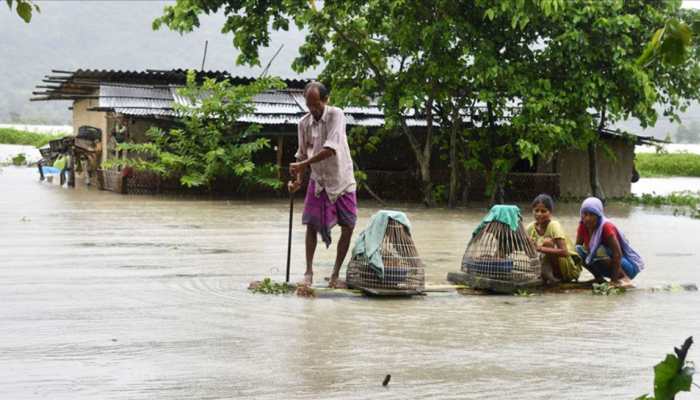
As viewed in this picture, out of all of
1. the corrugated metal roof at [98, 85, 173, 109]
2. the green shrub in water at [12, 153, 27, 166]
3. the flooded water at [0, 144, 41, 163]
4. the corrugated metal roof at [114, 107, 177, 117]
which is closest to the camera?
the corrugated metal roof at [114, 107, 177, 117]

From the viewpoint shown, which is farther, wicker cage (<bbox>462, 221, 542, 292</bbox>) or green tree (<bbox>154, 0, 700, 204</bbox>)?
green tree (<bbox>154, 0, 700, 204</bbox>)

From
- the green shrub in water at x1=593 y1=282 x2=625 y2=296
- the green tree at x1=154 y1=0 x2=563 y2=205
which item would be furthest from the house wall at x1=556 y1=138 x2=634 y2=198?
the green shrub in water at x1=593 y1=282 x2=625 y2=296

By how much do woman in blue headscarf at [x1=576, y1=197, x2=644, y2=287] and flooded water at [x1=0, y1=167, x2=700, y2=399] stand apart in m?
0.27

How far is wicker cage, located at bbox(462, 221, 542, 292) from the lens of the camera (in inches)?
358

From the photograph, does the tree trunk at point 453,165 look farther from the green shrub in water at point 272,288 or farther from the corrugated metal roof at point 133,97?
the green shrub in water at point 272,288

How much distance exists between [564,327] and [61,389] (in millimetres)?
3735

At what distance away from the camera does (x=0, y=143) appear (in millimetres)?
50094

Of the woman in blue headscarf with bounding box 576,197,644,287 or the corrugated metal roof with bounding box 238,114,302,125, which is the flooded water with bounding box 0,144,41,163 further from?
the woman in blue headscarf with bounding box 576,197,644,287

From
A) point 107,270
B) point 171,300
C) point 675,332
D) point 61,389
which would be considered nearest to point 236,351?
point 61,389

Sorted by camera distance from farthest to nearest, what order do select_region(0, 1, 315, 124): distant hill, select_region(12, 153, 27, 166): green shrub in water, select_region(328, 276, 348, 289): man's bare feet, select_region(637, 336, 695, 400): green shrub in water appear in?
select_region(0, 1, 315, 124): distant hill → select_region(12, 153, 27, 166): green shrub in water → select_region(328, 276, 348, 289): man's bare feet → select_region(637, 336, 695, 400): green shrub in water

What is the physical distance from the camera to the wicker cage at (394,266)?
872 cm

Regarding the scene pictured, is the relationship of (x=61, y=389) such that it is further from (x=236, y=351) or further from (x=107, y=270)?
(x=107, y=270)

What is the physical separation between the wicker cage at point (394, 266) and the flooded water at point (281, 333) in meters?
0.23

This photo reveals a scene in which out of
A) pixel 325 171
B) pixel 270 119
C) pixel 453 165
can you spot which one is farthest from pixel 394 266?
pixel 270 119
